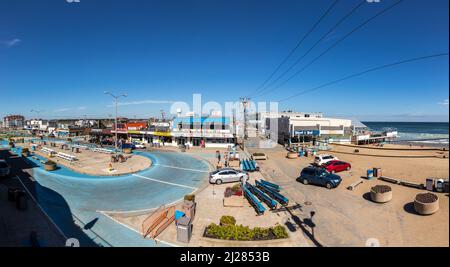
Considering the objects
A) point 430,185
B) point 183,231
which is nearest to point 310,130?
point 430,185

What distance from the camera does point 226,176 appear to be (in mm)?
19734

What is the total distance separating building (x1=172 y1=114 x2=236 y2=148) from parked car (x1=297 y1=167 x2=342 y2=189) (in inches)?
948

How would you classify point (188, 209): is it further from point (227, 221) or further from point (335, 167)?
point (335, 167)

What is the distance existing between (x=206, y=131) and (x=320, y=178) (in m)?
27.8

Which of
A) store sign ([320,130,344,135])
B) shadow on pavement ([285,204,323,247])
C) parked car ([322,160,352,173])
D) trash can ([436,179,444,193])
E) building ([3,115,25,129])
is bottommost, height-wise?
shadow on pavement ([285,204,323,247])

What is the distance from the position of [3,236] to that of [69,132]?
69187 millimetres

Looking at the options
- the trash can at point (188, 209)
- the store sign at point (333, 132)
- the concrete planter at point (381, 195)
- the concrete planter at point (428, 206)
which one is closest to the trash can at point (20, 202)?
the trash can at point (188, 209)

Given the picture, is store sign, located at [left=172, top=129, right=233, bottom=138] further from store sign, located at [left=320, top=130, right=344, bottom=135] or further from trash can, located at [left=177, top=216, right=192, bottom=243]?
trash can, located at [left=177, top=216, right=192, bottom=243]

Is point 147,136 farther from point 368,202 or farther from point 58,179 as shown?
point 368,202

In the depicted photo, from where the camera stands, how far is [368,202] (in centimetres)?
1454

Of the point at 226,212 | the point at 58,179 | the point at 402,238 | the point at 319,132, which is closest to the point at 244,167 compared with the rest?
the point at 226,212

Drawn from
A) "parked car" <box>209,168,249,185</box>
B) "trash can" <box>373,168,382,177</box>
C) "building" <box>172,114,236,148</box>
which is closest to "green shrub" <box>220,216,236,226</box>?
"parked car" <box>209,168,249,185</box>

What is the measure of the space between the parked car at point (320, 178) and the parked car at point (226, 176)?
5.60 meters

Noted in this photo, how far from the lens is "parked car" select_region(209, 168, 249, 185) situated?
19469 millimetres
